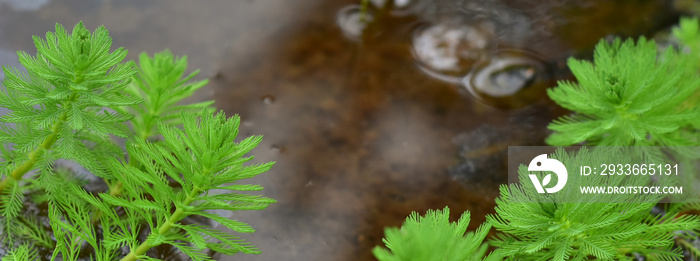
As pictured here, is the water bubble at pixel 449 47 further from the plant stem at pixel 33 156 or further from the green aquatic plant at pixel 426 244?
the plant stem at pixel 33 156

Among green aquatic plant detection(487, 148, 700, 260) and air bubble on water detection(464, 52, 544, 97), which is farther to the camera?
air bubble on water detection(464, 52, 544, 97)

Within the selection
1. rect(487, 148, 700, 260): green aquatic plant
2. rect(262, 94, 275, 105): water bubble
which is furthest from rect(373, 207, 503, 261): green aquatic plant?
rect(262, 94, 275, 105): water bubble

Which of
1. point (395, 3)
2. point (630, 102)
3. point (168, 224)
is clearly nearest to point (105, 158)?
point (168, 224)

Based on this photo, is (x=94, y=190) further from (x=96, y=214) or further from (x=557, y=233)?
(x=557, y=233)

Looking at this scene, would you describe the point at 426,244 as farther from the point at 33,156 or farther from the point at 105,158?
the point at 33,156

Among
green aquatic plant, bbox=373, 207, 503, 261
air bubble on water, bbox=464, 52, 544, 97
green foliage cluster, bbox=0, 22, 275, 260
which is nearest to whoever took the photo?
green aquatic plant, bbox=373, 207, 503, 261

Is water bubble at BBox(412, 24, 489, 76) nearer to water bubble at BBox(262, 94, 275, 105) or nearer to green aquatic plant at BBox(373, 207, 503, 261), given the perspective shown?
water bubble at BBox(262, 94, 275, 105)

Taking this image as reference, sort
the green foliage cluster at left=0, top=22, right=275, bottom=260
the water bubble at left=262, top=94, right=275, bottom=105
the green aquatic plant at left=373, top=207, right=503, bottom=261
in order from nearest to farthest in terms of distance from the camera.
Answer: the green aquatic plant at left=373, top=207, right=503, bottom=261
the green foliage cluster at left=0, top=22, right=275, bottom=260
the water bubble at left=262, top=94, right=275, bottom=105
